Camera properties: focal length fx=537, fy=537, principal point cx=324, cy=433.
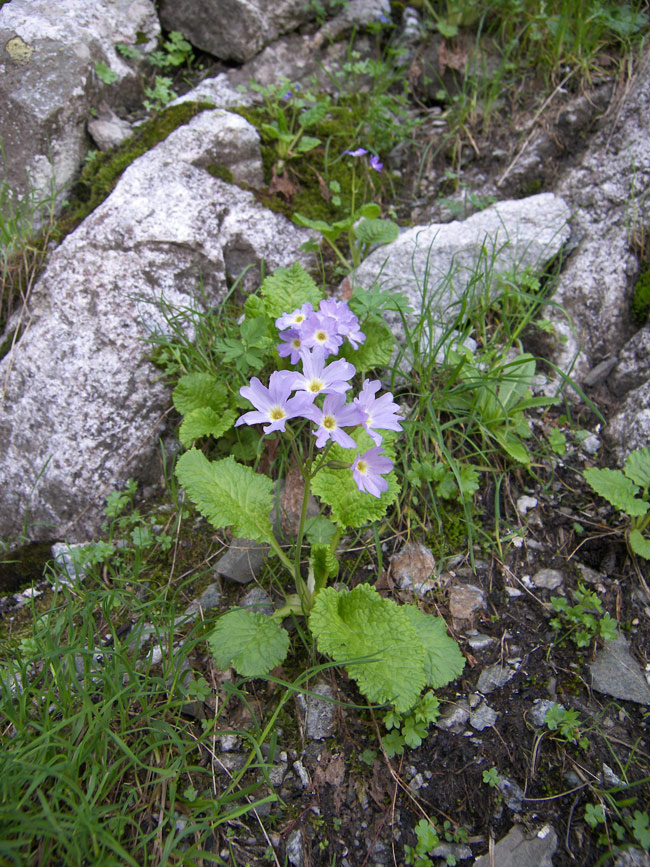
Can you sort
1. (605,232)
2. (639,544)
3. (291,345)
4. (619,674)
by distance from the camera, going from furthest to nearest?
1. (605,232)
2. (291,345)
3. (639,544)
4. (619,674)

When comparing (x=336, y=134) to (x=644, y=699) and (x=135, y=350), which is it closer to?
(x=135, y=350)

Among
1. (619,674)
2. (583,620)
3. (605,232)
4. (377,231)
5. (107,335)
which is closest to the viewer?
(619,674)

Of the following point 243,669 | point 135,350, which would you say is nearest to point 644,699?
point 243,669

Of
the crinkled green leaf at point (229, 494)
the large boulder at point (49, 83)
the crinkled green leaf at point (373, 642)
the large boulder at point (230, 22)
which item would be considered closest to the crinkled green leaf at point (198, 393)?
the crinkled green leaf at point (229, 494)

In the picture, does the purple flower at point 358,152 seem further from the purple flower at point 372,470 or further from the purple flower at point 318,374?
the purple flower at point 372,470

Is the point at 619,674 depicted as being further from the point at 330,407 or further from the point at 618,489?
the point at 330,407

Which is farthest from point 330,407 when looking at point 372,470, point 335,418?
point 372,470
